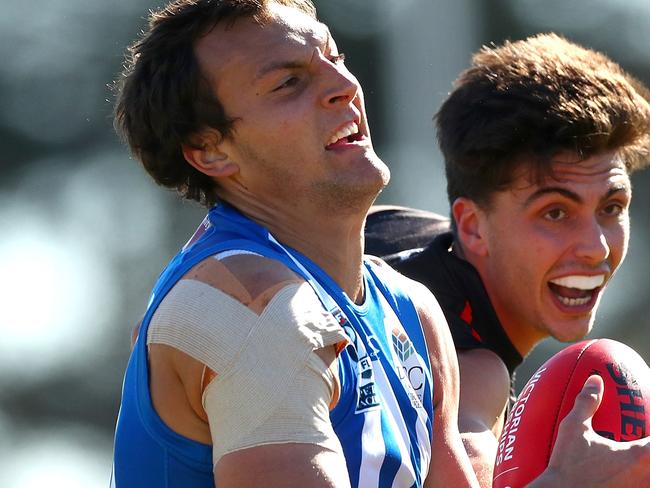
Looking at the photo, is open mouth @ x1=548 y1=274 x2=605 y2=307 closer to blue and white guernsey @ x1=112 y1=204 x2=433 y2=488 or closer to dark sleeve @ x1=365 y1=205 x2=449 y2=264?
dark sleeve @ x1=365 y1=205 x2=449 y2=264

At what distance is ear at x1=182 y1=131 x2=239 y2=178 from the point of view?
518 cm

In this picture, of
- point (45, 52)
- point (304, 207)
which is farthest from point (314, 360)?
point (45, 52)

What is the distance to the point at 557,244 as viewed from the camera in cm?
627

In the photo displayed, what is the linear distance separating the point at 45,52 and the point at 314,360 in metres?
14.2

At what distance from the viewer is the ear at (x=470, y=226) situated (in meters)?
6.40

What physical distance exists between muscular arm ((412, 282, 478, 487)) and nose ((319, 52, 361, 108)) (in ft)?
2.15

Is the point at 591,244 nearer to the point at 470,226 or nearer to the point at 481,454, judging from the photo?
the point at 470,226

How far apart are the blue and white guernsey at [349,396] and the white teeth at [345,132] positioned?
347mm

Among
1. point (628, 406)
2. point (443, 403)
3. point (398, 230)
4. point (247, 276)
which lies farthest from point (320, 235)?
point (398, 230)

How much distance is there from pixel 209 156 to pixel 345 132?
16.3 inches

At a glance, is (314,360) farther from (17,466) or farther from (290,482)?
(17,466)

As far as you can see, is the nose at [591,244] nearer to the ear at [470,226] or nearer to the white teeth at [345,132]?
the ear at [470,226]

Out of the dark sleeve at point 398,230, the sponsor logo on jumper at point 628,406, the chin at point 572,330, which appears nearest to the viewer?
the sponsor logo on jumper at point 628,406

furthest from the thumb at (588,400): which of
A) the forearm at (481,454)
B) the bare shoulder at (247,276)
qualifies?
the bare shoulder at (247,276)
